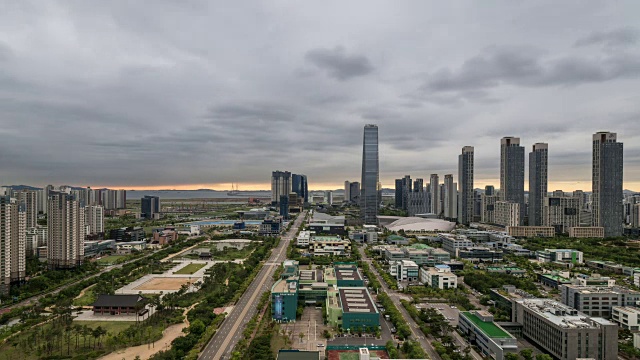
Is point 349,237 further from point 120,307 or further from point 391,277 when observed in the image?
point 120,307

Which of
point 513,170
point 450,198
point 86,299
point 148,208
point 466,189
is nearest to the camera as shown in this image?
point 86,299

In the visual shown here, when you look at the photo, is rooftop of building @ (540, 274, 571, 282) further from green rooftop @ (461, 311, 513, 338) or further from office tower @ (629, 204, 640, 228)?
office tower @ (629, 204, 640, 228)

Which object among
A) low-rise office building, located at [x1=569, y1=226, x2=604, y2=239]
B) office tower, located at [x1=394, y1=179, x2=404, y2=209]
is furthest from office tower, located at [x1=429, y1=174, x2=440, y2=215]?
low-rise office building, located at [x1=569, y1=226, x2=604, y2=239]

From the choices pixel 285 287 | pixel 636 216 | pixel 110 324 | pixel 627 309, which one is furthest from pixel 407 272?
pixel 636 216

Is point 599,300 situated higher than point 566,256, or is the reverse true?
point 599,300

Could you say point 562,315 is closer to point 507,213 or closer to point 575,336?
point 575,336

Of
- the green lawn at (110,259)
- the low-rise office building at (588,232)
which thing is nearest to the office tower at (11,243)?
the green lawn at (110,259)

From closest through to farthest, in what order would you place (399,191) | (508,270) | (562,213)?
(508,270)
(562,213)
(399,191)

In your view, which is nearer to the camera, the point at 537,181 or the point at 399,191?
the point at 537,181
